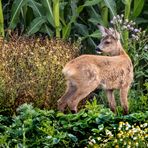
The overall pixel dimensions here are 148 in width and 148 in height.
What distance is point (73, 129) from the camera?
30.8 ft

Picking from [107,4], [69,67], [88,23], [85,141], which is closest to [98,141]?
[85,141]

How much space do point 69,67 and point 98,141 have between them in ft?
3.93

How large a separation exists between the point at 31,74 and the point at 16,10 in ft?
11.5

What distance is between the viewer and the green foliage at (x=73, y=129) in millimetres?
8992

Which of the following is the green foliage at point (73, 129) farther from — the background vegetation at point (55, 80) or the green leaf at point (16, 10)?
the green leaf at point (16, 10)

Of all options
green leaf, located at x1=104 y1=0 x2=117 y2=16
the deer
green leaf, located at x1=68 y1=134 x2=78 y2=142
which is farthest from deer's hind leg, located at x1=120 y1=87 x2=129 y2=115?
green leaf, located at x1=104 y1=0 x2=117 y2=16

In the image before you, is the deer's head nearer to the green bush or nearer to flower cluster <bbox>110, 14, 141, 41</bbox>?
the green bush

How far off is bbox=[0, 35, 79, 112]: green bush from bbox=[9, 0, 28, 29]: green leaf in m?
A: 2.70

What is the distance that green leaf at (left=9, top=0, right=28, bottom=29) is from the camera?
14.3 metres

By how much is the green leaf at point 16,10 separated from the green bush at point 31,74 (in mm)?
2702

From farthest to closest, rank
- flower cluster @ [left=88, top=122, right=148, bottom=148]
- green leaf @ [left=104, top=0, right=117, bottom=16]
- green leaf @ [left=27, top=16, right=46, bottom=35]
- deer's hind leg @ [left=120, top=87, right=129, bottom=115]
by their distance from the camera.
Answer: green leaf @ [left=27, top=16, right=46, bottom=35] < green leaf @ [left=104, top=0, right=117, bottom=16] < deer's hind leg @ [left=120, top=87, right=129, bottom=115] < flower cluster @ [left=88, top=122, right=148, bottom=148]

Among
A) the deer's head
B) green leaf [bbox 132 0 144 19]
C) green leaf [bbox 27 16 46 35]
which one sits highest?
green leaf [bbox 132 0 144 19]

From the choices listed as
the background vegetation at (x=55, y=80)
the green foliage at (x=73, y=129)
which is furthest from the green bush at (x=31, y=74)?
the green foliage at (x=73, y=129)

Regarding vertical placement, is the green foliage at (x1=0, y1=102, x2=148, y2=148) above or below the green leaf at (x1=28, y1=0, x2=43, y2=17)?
below
